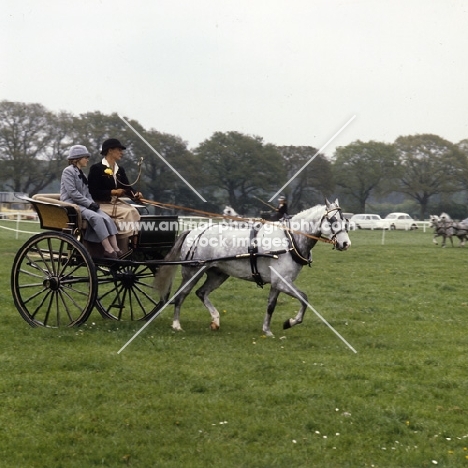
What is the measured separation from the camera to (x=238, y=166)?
4456cm

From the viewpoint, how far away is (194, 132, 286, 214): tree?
40781 millimetres

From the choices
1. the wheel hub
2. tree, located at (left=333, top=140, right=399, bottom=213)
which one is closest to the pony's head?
the wheel hub

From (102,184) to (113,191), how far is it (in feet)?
1.09

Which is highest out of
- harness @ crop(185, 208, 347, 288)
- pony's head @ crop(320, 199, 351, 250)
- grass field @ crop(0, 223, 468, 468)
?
pony's head @ crop(320, 199, 351, 250)

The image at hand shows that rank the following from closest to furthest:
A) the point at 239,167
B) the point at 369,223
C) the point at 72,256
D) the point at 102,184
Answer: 1. the point at 72,256
2. the point at 102,184
3. the point at 239,167
4. the point at 369,223

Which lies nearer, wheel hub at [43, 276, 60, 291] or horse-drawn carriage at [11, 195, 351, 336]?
horse-drawn carriage at [11, 195, 351, 336]

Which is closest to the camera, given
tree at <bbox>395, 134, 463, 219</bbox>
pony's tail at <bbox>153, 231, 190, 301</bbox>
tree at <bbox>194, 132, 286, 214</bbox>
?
pony's tail at <bbox>153, 231, 190, 301</bbox>

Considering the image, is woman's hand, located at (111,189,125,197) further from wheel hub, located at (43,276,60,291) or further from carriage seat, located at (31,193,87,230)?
wheel hub, located at (43,276,60,291)

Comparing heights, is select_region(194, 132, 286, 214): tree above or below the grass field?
above

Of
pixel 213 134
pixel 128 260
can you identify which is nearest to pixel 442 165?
pixel 213 134

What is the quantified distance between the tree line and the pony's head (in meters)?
12.5

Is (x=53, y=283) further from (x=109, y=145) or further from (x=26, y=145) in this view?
(x=26, y=145)

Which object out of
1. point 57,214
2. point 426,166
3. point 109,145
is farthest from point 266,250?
point 426,166

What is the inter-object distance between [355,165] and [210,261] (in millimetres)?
51274
